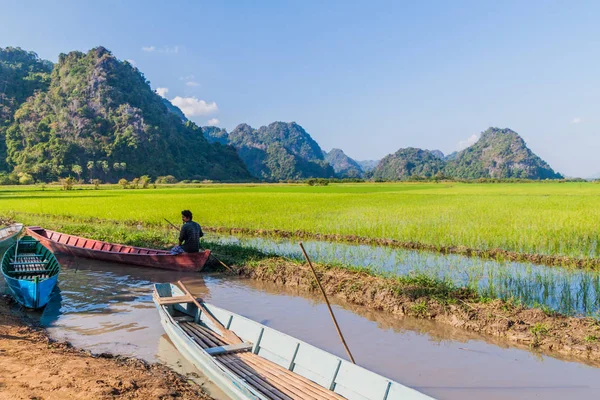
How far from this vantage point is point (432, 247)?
11.1 meters

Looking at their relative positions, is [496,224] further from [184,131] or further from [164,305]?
[184,131]

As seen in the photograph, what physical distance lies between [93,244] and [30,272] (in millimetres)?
3729

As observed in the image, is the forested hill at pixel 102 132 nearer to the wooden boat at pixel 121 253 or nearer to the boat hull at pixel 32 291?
the wooden boat at pixel 121 253

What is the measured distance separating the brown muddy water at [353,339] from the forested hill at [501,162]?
11524cm

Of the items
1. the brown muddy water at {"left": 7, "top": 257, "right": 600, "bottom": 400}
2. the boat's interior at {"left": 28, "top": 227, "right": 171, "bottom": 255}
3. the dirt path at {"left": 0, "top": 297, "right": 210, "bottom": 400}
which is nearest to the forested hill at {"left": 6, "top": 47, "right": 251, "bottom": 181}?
the boat's interior at {"left": 28, "top": 227, "right": 171, "bottom": 255}

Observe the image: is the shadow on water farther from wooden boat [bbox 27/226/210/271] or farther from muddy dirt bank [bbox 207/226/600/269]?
wooden boat [bbox 27/226/210/271]

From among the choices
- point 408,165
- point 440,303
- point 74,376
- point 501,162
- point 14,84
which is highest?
point 14,84

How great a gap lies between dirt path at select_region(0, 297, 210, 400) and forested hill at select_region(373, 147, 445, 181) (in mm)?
115478

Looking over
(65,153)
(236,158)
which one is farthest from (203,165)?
(65,153)

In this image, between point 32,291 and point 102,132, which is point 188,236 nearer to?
point 32,291

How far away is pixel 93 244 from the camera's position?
1142 cm

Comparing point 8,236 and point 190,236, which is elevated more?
point 190,236

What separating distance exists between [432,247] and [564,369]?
636 cm

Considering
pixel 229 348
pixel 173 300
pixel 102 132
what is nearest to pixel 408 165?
pixel 102 132
